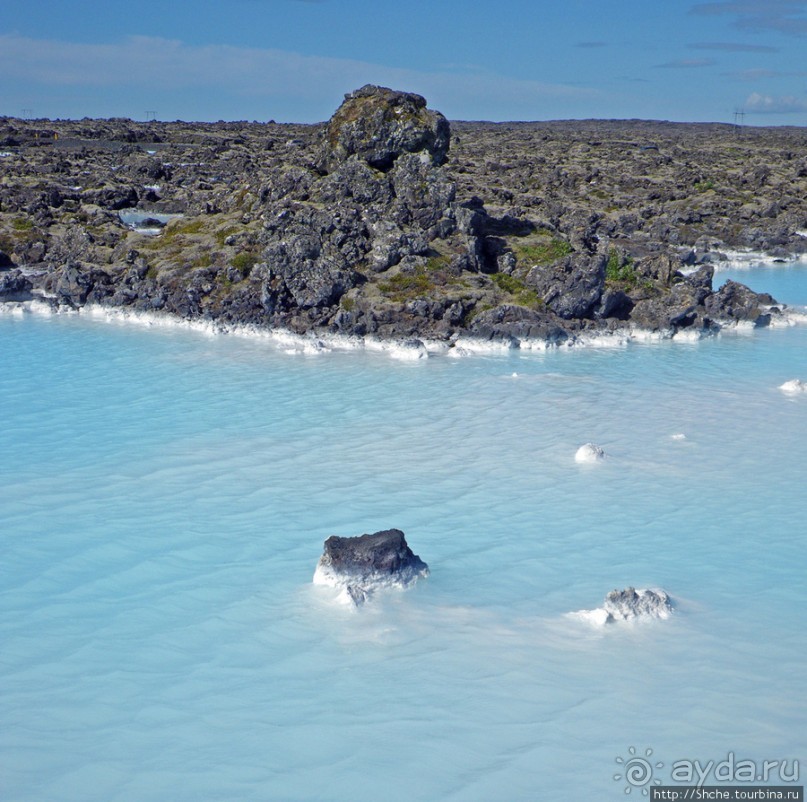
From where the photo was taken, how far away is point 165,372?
84.9ft

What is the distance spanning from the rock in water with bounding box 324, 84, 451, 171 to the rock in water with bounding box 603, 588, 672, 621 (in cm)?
2647

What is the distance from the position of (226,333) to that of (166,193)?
36.3 metres

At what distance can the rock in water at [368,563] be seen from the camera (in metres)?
13.6

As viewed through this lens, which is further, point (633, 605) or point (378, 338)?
point (378, 338)

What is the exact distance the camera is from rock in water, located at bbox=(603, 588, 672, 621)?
12.7 metres

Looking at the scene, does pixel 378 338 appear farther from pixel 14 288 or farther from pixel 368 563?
pixel 368 563

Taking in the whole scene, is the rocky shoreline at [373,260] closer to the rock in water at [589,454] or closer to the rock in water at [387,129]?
the rock in water at [387,129]

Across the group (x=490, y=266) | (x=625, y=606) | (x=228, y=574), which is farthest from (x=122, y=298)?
(x=625, y=606)

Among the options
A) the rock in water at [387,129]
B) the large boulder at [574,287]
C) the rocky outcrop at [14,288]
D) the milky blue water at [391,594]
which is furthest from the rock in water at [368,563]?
the rocky outcrop at [14,288]
